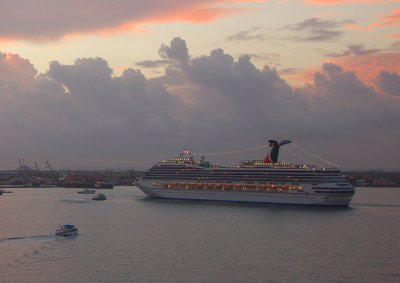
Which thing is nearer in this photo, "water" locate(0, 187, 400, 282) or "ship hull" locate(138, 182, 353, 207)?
"water" locate(0, 187, 400, 282)

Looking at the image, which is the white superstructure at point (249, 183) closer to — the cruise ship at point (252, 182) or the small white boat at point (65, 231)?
the cruise ship at point (252, 182)

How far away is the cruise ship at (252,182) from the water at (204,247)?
9028mm

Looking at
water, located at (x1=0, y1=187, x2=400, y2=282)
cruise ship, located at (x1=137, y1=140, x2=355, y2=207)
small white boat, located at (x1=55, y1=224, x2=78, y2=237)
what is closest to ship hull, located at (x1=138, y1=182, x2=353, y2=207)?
cruise ship, located at (x1=137, y1=140, x2=355, y2=207)

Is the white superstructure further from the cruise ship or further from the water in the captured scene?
the water

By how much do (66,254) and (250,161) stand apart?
56.3 meters

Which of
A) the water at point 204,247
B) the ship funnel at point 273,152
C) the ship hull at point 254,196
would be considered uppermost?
the ship funnel at point 273,152

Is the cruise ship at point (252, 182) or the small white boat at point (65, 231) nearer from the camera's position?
the small white boat at point (65, 231)

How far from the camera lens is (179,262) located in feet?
139

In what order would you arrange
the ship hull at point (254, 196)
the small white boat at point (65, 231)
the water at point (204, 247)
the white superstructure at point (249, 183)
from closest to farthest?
the water at point (204, 247) → the small white boat at point (65, 231) → the ship hull at point (254, 196) → the white superstructure at point (249, 183)

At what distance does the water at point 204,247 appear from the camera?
38.7 meters

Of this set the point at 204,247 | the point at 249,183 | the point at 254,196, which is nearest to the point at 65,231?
the point at 204,247

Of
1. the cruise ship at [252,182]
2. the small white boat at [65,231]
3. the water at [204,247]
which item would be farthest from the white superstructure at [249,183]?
the small white boat at [65,231]

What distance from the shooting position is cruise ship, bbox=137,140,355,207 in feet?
278

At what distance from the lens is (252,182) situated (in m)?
92.4
